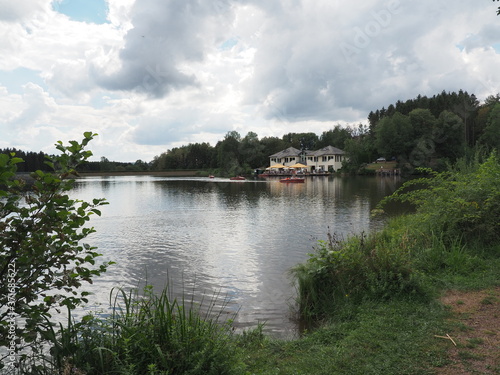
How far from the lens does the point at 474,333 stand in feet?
16.1

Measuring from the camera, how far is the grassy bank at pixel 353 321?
12.2 ft

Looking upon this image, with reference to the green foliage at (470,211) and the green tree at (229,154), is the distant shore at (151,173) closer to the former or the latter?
the green tree at (229,154)

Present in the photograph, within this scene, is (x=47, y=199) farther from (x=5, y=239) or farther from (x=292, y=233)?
(x=292, y=233)

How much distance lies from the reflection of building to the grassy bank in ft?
260

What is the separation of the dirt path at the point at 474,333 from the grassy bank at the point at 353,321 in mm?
48

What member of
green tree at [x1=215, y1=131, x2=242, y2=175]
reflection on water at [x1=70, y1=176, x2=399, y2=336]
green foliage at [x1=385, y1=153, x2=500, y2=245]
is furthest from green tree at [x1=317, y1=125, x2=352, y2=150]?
green foliage at [x1=385, y1=153, x2=500, y2=245]

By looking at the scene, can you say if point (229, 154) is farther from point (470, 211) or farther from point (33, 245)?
point (33, 245)

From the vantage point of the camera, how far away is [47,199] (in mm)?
3047

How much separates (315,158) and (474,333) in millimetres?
91765

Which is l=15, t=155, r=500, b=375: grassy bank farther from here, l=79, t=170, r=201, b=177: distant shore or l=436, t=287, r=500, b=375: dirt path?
l=79, t=170, r=201, b=177: distant shore

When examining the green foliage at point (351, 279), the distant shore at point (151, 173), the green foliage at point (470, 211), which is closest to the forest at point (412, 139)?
the distant shore at point (151, 173)

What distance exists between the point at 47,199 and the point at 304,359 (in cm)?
349

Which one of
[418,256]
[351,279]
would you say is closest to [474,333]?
[351,279]

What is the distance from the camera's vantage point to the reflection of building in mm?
90000
